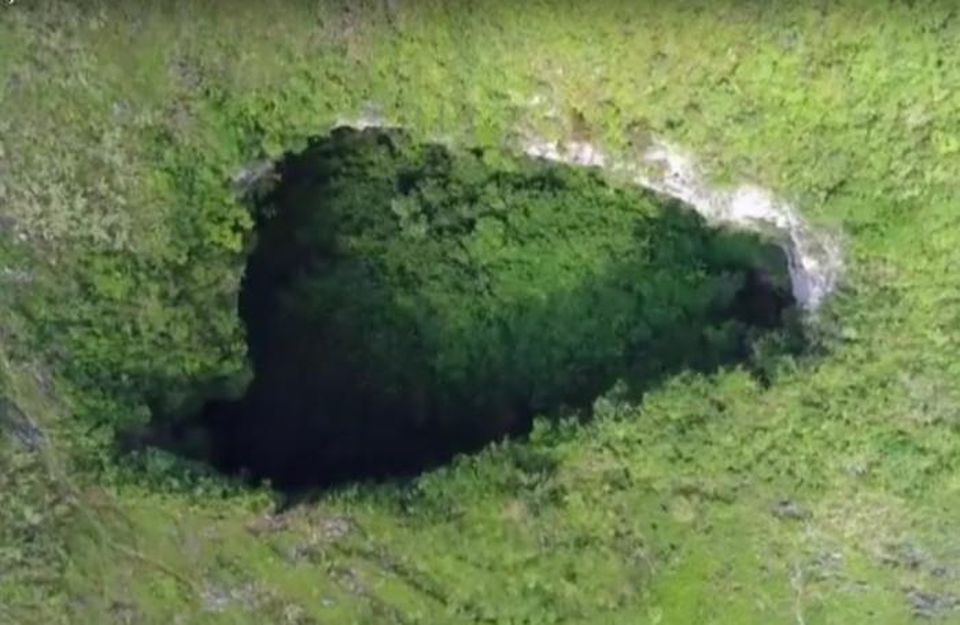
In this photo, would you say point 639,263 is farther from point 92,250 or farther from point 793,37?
point 92,250

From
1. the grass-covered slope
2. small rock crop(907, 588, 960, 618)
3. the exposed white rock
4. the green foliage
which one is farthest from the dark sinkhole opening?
small rock crop(907, 588, 960, 618)

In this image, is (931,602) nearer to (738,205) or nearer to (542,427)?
(542,427)

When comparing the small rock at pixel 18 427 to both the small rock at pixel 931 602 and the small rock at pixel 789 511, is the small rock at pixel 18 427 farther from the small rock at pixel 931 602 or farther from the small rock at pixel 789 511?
the small rock at pixel 931 602

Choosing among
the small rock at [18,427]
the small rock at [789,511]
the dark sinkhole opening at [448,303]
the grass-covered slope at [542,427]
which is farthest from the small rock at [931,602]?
the small rock at [18,427]

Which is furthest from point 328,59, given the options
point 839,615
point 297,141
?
point 839,615

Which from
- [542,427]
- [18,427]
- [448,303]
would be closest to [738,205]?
[542,427]

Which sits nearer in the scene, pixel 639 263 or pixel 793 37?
pixel 793 37

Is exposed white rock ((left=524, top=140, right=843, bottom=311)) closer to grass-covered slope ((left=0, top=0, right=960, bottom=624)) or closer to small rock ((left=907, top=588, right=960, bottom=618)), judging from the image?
grass-covered slope ((left=0, top=0, right=960, bottom=624))
